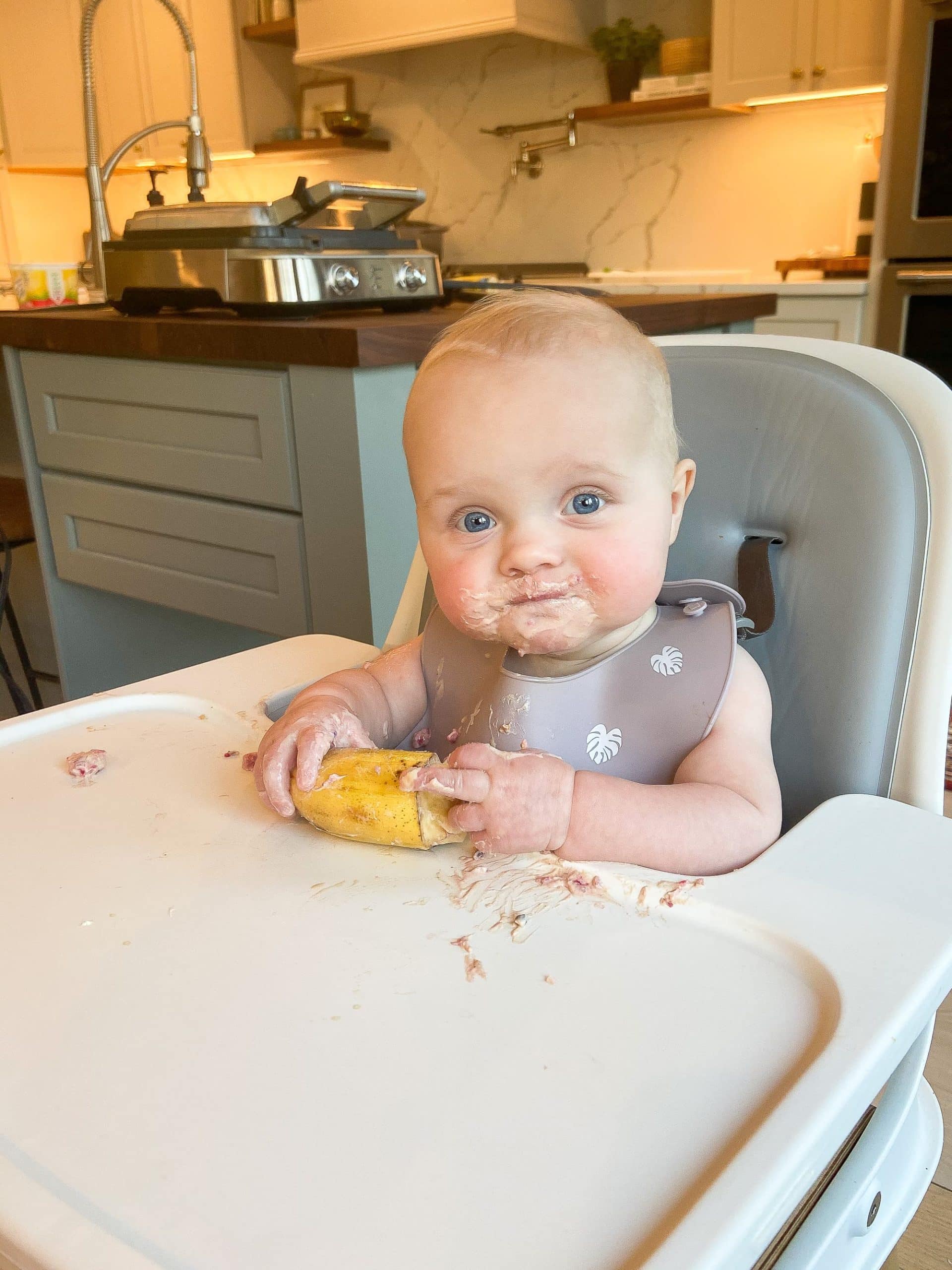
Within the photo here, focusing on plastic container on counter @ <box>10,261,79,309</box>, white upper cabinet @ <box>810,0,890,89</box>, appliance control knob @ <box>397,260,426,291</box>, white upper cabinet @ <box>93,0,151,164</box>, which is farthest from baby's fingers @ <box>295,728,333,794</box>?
white upper cabinet @ <box>93,0,151,164</box>

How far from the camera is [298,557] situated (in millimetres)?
1558

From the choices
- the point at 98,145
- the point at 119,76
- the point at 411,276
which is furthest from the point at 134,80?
the point at 411,276

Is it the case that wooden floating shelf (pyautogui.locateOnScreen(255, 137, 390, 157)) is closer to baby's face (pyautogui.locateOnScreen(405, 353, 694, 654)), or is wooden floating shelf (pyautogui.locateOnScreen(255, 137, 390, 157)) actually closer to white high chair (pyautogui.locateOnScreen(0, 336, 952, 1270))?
white high chair (pyautogui.locateOnScreen(0, 336, 952, 1270))

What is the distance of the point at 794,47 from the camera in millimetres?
3004

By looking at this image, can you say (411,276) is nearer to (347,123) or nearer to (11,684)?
(11,684)

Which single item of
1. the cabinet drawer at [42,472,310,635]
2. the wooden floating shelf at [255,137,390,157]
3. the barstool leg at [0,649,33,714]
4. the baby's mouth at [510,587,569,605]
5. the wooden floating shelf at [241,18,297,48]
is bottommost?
A: the barstool leg at [0,649,33,714]

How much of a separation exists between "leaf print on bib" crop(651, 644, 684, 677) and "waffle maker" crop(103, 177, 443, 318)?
1083 millimetres

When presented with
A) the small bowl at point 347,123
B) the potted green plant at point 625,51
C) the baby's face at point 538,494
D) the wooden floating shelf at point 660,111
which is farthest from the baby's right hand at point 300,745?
the small bowl at point 347,123

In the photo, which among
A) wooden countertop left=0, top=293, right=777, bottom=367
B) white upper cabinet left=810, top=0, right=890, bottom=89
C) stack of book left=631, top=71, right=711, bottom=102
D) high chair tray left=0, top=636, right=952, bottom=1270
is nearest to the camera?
high chair tray left=0, top=636, right=952, bottom=1270

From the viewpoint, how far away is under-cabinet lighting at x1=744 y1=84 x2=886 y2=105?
297 cm

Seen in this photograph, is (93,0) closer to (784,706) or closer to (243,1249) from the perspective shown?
(784,706)

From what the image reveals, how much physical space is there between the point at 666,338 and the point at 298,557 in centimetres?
86

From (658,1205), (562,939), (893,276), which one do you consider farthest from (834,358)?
(893,276)

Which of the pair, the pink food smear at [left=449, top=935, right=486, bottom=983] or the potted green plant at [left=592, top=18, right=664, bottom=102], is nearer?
the pink food smear at [left=449, top=935, right=486, bottom=983]
